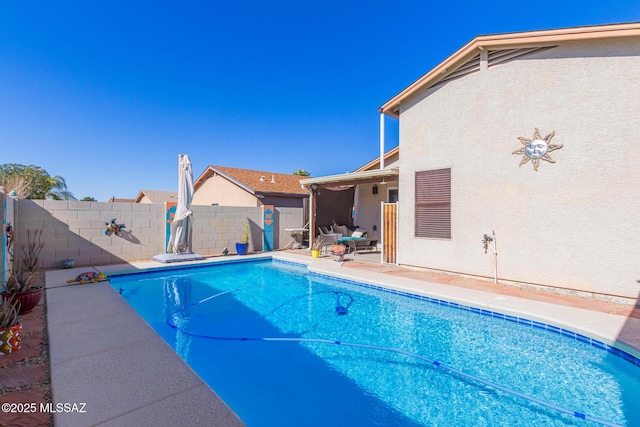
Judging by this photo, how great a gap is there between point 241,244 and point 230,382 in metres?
9.93

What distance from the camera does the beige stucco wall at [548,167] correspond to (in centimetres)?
631

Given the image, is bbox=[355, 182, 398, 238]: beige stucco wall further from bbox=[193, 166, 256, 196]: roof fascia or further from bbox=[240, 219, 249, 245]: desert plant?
bbox=[240, 219, 249, 245]: desert plant

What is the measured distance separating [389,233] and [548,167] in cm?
515

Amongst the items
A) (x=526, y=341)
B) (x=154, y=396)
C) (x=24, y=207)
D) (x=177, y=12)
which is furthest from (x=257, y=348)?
(x=177, y=12)

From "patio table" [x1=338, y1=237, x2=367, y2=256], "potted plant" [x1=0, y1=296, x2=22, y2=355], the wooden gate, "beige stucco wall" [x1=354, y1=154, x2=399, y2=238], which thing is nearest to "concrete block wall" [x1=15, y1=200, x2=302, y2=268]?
"patio table" [x1=338, y1=237, x2=367, y2=256]

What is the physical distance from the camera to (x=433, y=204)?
369 inches

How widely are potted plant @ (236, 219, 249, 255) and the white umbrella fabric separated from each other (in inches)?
96.2

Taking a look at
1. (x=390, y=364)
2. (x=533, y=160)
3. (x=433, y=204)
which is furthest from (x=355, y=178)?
(x=390, y=364)

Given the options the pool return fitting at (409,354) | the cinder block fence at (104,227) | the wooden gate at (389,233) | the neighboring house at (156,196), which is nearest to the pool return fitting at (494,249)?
the wooden gate at (389,233)

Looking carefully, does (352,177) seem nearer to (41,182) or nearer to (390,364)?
(390,364)

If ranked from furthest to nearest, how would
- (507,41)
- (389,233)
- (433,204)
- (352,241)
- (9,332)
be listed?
(352,241)
(389,233)
(433,204)
(507,41)
(9,332)

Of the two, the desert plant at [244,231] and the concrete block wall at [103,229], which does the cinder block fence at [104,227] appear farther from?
the desert plant at [244,231]

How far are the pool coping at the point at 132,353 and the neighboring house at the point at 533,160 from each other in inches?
63.0

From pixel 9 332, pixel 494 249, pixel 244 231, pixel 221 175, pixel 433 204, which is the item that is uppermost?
pixel 221 175
